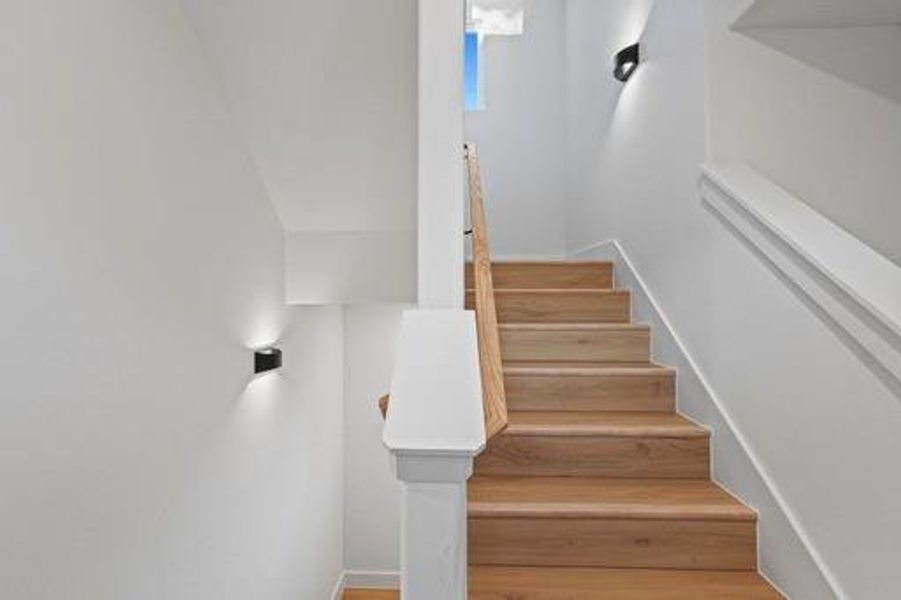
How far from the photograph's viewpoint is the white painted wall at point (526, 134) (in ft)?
16.6

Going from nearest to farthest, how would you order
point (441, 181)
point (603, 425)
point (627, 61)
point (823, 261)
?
1. point (823, 261)
2. point (441, 181)
3. point (603, 425)
4. point (627, 61)

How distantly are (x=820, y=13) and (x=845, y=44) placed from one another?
0.19m

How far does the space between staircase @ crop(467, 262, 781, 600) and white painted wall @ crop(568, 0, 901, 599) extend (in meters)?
0.13

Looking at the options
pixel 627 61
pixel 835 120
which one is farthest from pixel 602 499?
pixel 627 61

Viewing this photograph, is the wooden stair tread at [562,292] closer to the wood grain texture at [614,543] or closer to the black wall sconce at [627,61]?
the black wall sconce at [627,61]

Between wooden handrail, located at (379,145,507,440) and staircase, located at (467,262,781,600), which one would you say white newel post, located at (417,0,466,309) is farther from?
staircase, located at (467,262,781,600)

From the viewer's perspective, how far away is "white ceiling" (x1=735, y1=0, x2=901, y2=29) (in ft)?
6.07

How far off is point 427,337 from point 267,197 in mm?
1728

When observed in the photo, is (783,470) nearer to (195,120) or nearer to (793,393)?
(793,393)

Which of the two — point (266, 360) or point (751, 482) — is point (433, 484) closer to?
point (751, 482)

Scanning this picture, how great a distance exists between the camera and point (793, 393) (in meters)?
1.64

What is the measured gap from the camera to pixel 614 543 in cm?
181

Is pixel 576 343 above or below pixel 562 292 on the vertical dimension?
below

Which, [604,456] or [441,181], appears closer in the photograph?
[441,181]
